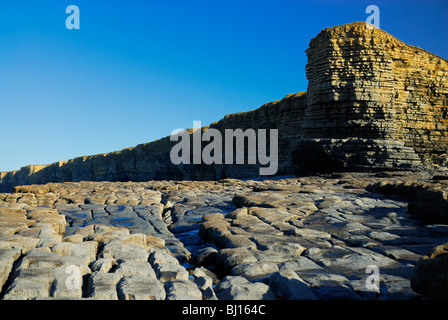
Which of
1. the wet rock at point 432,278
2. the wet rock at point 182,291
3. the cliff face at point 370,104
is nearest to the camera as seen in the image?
the wet rock at point 432,278

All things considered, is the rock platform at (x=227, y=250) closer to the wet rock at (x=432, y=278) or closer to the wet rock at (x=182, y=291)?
the wet rock at (x=182, y=291)

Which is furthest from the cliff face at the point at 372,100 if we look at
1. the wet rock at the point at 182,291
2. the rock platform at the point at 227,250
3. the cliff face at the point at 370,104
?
the wet rock at the point at 182,291

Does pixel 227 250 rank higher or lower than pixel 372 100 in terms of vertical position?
lower

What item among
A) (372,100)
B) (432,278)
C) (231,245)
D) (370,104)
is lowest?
(231,245)

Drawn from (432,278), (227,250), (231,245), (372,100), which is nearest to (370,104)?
(372,100)

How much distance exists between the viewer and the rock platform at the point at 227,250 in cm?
242

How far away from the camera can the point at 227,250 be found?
3631mm

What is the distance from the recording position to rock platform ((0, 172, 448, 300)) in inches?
95.3

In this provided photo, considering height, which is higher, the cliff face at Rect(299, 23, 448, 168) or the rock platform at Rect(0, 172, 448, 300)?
the cliff face at Rect(299, 23, 448, 168)

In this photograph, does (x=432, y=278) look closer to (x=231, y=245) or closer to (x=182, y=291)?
(x=182, y=291)

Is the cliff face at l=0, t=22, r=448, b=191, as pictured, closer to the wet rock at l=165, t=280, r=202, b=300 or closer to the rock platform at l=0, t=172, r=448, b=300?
the rock platform at l=0, t=172, r=448, b=300

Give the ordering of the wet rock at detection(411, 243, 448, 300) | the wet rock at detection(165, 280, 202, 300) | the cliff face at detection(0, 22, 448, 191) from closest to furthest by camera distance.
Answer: the wet rock at detection(411, 243, 448, 300) < the wet rock at detection(165, 280, 202, 300) < the cliff face at detection(0, 22, 448, 191)

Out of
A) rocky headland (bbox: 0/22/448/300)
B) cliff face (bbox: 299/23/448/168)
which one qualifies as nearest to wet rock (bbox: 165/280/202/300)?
rocky headland (bbox: 0/22/448/300)
